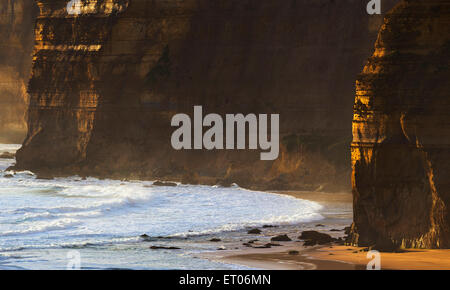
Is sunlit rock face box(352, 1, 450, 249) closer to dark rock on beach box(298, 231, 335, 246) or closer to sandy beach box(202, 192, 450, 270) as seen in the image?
sandy beach box(202, 192, 450, 270)

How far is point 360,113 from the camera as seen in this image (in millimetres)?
25484

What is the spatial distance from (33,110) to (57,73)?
2.27m

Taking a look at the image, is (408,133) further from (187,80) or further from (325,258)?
(187,80)

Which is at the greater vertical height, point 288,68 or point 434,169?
point 288,68

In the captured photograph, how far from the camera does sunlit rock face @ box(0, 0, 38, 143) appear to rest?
261ft

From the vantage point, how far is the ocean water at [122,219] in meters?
25.8

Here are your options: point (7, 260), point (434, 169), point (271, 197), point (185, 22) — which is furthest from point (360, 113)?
point (185, 22)

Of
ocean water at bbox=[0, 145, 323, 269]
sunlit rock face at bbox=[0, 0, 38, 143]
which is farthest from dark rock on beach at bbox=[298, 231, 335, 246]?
sunlit rock face at bbox=[0, 0, 38, 143]

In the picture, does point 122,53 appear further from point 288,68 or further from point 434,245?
point 434,245

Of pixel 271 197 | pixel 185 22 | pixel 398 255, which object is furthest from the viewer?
pixel 185 22

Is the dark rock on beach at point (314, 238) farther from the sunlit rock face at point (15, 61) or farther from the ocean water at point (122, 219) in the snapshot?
the sunlit rock face at point (15, 61)

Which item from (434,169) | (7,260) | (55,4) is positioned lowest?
(7,260)

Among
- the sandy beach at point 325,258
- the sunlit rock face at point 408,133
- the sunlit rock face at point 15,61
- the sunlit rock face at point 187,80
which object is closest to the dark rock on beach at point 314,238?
the sandy beach at point 325,258

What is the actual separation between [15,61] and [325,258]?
195 ft
